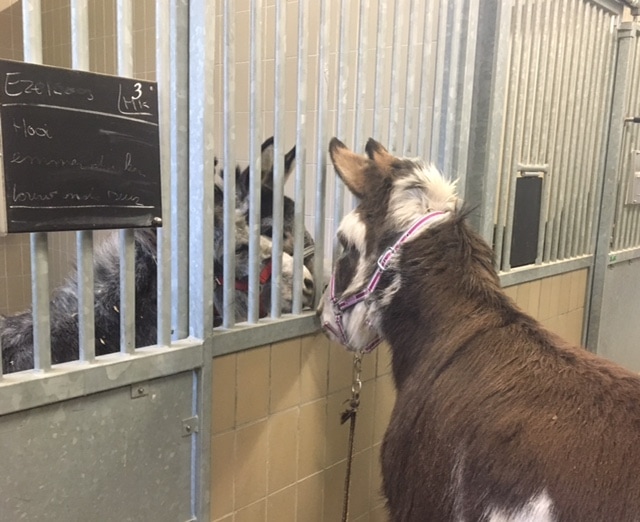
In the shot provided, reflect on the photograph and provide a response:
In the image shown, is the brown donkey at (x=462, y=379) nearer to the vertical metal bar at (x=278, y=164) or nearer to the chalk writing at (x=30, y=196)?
the vertical metal bar at (x=278, y=164)

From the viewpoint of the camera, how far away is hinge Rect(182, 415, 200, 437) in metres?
1.42

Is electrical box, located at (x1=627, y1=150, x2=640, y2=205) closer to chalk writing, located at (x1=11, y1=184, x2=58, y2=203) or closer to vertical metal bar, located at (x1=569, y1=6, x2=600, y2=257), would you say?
vertical metal bar, located at (x1=569, y1=6, x2=600, y2=257)

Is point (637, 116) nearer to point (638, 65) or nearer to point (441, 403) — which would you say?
point (638, 65)

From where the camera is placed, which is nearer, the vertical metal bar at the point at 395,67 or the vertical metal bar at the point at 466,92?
the vertical metal bar at the point at 395,67

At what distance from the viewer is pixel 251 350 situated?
1553mm

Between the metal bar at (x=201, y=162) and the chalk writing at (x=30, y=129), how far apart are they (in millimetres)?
345

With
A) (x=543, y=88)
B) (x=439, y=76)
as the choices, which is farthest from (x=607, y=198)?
(x=439, y=76)

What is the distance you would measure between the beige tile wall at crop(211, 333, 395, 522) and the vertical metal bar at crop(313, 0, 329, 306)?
0.69 ft

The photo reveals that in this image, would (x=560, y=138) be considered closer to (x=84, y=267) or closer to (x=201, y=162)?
(x=201, y=162)

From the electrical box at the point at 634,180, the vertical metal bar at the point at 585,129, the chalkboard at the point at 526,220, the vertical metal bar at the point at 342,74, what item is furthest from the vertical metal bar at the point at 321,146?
the electrical box at the point at 634,180

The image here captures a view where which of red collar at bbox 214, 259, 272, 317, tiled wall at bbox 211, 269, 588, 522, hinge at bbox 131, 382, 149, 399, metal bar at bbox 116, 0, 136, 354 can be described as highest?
metal bar at bbox 116, 0, 136, 354

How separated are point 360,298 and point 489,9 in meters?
1.30

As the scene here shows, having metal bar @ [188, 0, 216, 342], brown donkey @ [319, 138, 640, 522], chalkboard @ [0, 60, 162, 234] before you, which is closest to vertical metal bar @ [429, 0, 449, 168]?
brown donkey @ [319, 138, 640, 522]

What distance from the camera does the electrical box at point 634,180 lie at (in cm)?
331
